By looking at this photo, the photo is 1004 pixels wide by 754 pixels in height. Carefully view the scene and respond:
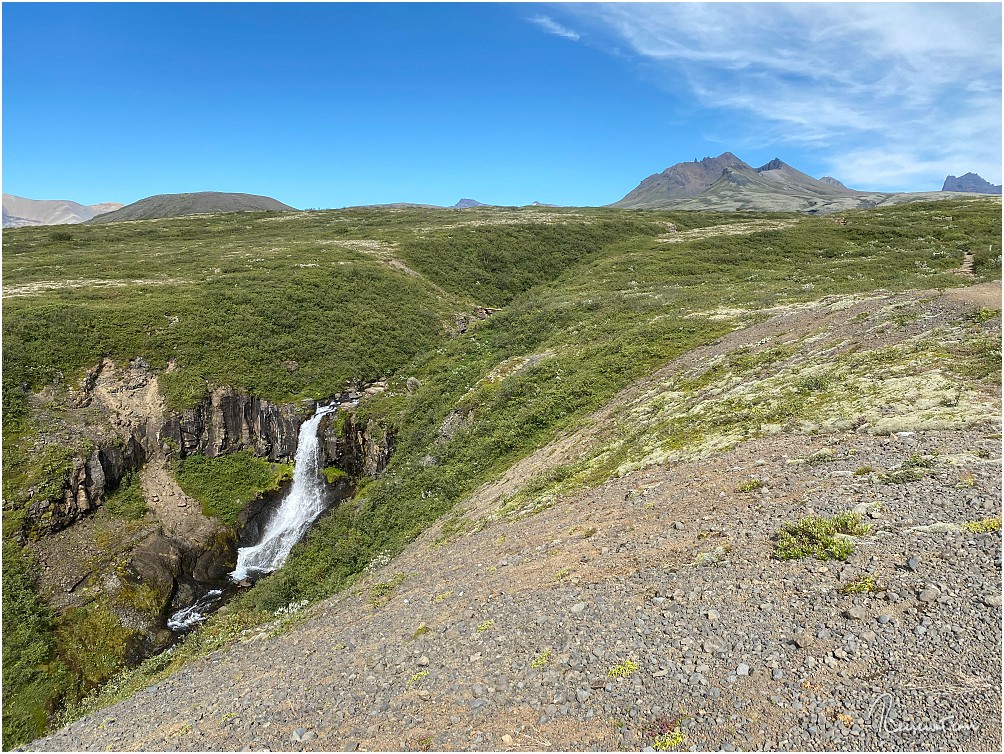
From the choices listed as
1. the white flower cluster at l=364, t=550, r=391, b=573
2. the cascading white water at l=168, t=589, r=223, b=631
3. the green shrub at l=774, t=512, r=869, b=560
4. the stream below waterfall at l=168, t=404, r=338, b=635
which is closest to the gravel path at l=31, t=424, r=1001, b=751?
the green shrub at l=774, t=512, r=869, b=560

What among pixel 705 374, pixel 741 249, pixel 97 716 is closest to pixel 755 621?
pixel 705 374

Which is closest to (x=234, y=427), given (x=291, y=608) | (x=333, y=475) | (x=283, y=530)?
(x=333, y=475)

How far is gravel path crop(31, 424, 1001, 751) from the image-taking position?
7.11 m

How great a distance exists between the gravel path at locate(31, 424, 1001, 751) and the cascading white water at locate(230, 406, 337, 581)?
620 inches

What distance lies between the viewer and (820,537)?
10133mm

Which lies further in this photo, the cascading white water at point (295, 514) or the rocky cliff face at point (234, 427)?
the rocky cliff face at point (234, 427)

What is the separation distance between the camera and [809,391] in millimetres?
18203

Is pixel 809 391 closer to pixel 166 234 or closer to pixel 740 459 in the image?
pixel 740 459

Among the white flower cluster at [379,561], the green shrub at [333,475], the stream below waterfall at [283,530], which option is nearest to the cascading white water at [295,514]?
the stream below waterfall at [283,530]

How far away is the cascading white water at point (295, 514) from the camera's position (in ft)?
103

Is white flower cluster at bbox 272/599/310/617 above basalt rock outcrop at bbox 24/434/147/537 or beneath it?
beneath

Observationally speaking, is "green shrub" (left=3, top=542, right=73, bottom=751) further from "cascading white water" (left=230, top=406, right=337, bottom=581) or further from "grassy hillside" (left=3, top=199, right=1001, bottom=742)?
"cascading white water" (left=230, top=406, right=337, bottom=581)

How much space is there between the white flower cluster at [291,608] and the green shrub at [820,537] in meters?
18.2

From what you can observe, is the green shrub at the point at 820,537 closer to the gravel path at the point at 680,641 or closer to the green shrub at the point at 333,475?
the gravel path at the point at 680,641
